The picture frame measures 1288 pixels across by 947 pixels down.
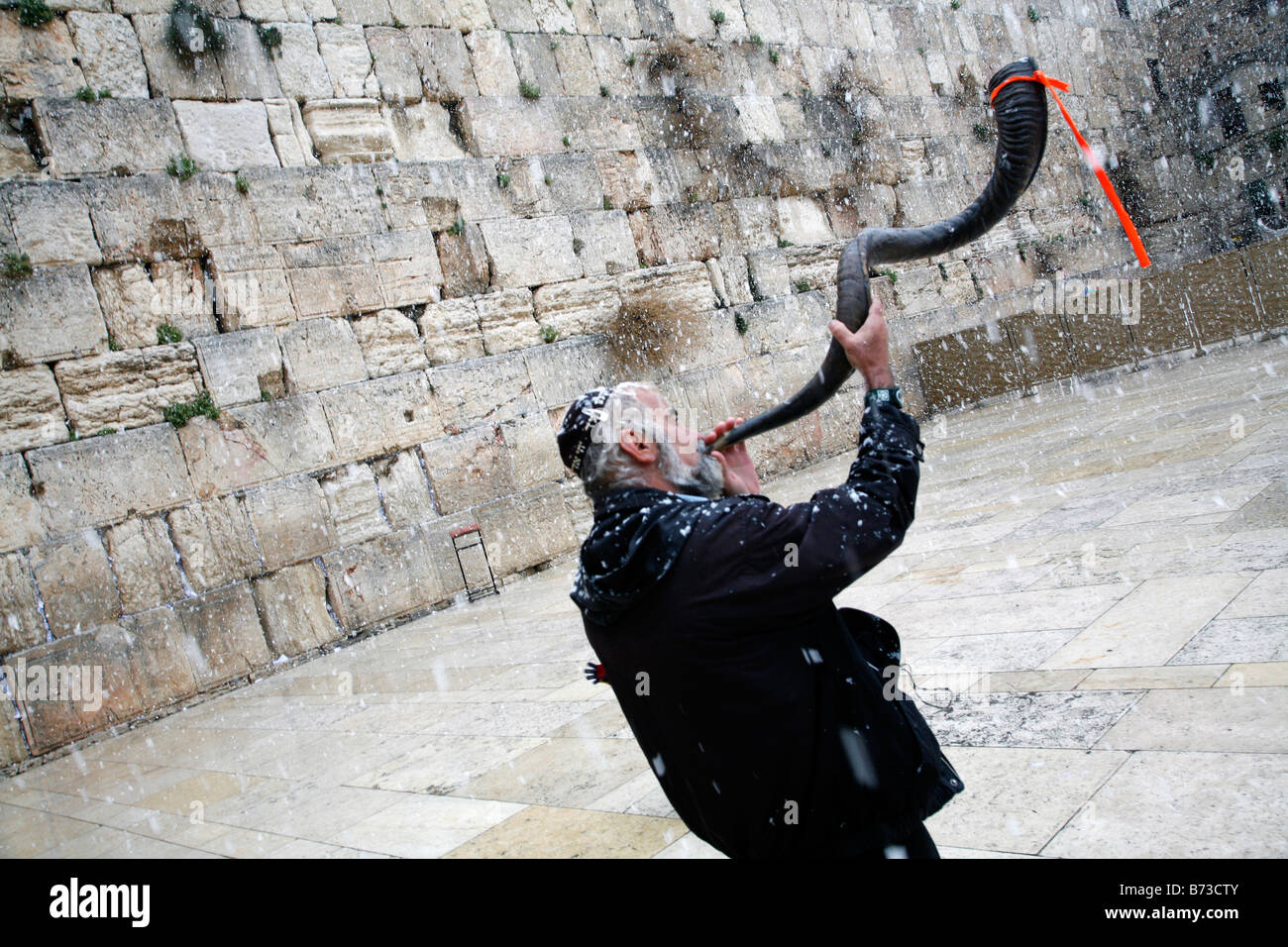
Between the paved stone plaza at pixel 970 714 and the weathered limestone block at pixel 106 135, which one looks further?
the weathered limestone block at pixel 106 135

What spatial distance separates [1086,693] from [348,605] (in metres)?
6.67

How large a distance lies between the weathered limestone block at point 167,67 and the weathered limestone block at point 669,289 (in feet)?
14.9

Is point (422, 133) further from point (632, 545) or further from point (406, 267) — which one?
point (632, 545)

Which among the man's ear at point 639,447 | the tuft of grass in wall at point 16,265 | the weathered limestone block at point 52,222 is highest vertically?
the weathered limestone block at point 52,222

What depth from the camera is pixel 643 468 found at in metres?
1.63

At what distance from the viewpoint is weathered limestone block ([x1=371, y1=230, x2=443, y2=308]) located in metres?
8.93

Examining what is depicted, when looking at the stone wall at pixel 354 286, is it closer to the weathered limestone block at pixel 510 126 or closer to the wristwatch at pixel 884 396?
the weathered limestone block at pixel 510 126

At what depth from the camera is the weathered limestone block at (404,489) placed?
337 inches

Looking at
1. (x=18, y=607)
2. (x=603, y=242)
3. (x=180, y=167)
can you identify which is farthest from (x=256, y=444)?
(x=603, y=242)

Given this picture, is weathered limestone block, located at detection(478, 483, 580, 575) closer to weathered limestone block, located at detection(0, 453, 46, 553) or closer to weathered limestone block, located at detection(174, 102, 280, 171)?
weathered limestone block, located at detection(0, 453, 46, 553)

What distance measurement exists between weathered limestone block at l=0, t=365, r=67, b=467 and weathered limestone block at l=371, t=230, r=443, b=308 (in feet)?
9.73

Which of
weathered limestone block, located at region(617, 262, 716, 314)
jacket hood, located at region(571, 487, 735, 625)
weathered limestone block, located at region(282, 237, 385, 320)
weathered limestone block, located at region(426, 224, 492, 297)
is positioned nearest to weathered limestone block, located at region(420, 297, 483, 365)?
weathered limestone block, located at region(426, 224, 492, 297)

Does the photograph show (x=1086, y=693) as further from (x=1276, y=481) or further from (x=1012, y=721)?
(x=1276, y=481)

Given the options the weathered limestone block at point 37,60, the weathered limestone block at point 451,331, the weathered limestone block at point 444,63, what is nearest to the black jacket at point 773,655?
the weathered limestone block at point 451,331
